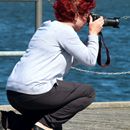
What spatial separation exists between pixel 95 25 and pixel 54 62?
18.7 inches

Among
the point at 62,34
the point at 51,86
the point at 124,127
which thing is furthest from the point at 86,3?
the point at 124,127

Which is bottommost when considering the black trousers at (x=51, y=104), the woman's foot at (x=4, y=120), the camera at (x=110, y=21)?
the woman's foot at (x=4, y=120)

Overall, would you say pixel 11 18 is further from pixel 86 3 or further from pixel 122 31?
pixel 86 3

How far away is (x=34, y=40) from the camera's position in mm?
6465

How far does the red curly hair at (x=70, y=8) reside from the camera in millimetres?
6340

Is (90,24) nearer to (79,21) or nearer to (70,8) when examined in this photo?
(79,21)

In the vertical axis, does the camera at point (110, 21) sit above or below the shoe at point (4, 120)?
above

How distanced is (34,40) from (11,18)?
110 feet

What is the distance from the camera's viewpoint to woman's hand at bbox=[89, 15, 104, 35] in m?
6.51

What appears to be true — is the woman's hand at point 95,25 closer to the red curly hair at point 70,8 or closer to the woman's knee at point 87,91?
the red curly hair at point 70,8

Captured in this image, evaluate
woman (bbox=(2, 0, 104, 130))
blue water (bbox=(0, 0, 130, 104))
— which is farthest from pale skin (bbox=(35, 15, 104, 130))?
blue water (bbox=(0, 0, 130, 104))

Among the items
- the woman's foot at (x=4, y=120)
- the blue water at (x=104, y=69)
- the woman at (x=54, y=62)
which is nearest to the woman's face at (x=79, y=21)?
the woman at (x=54, y=62)

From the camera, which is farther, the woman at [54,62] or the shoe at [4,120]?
the shoe at [4,120]

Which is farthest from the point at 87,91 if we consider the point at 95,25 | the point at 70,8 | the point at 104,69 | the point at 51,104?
the point at 104,69
